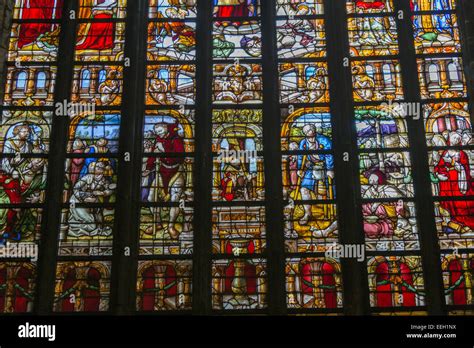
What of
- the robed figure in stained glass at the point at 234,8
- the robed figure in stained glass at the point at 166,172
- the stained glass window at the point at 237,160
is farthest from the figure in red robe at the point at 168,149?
the robed figure in stained glass at the point at 234,8

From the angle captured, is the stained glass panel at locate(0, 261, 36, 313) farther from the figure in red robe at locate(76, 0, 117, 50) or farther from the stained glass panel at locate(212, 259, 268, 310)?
the figure in red robe at locate(76, 0, 117, 50)

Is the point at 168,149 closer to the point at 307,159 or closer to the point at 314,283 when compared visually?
the point at 307,159

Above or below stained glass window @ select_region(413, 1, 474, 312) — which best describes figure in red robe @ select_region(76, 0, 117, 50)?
above

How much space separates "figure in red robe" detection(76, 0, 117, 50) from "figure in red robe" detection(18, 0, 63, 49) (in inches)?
18.7

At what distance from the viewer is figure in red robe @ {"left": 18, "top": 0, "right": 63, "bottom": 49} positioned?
1071 centimetres

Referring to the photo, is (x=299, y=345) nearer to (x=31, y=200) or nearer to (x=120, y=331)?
(x=120, y=331)

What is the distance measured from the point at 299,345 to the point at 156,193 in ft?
10.7

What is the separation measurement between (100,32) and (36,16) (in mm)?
955

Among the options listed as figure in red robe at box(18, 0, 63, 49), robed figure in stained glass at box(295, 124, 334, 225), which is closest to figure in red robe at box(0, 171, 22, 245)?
figure in red robe at box(18, 0, 63, 49)

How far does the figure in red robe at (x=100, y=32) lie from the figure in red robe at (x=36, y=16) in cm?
47

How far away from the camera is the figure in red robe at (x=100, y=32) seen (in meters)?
10.6

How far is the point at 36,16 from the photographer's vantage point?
10.9m

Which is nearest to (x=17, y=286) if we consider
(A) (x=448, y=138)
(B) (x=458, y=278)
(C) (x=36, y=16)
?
(C) (x=36, y=16)

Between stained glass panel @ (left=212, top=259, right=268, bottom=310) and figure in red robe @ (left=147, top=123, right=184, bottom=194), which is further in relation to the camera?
figure in red robe @ (left=147, top=123, right=184, bottom=194)
